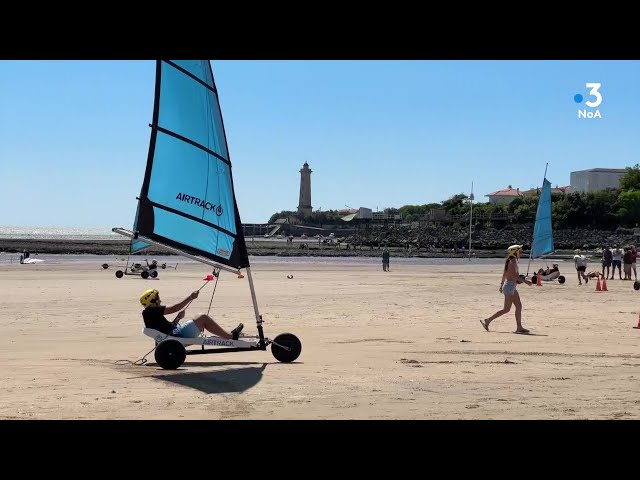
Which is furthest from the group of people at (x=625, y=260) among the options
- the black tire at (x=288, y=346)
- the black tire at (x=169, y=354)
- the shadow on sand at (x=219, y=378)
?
the black tire at (x=169, y=354)

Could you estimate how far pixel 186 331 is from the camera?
9.48 meters

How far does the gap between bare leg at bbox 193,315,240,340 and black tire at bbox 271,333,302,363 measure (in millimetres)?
602

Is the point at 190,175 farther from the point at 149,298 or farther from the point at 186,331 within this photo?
the point at 186,331

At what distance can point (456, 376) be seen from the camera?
28.0 ft

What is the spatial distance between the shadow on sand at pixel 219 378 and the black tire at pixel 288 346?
198mm

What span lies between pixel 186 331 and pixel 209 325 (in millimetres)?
355

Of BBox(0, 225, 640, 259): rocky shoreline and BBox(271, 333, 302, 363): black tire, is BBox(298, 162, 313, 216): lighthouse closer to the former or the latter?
BBox(0, 225, 640, 259): rocky shoreline

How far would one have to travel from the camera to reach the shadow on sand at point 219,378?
794 cm

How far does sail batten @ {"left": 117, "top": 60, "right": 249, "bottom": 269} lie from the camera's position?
31.4 feet

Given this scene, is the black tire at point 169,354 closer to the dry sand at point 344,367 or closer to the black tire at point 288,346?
the dry sand at point 344,367

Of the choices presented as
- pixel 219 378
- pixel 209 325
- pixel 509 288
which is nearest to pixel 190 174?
pixel 209 325

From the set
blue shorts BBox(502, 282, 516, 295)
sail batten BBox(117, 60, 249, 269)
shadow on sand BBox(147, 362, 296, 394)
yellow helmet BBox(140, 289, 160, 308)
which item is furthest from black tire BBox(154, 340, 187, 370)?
blue shorts BBox(502, 282, 516, 295)
